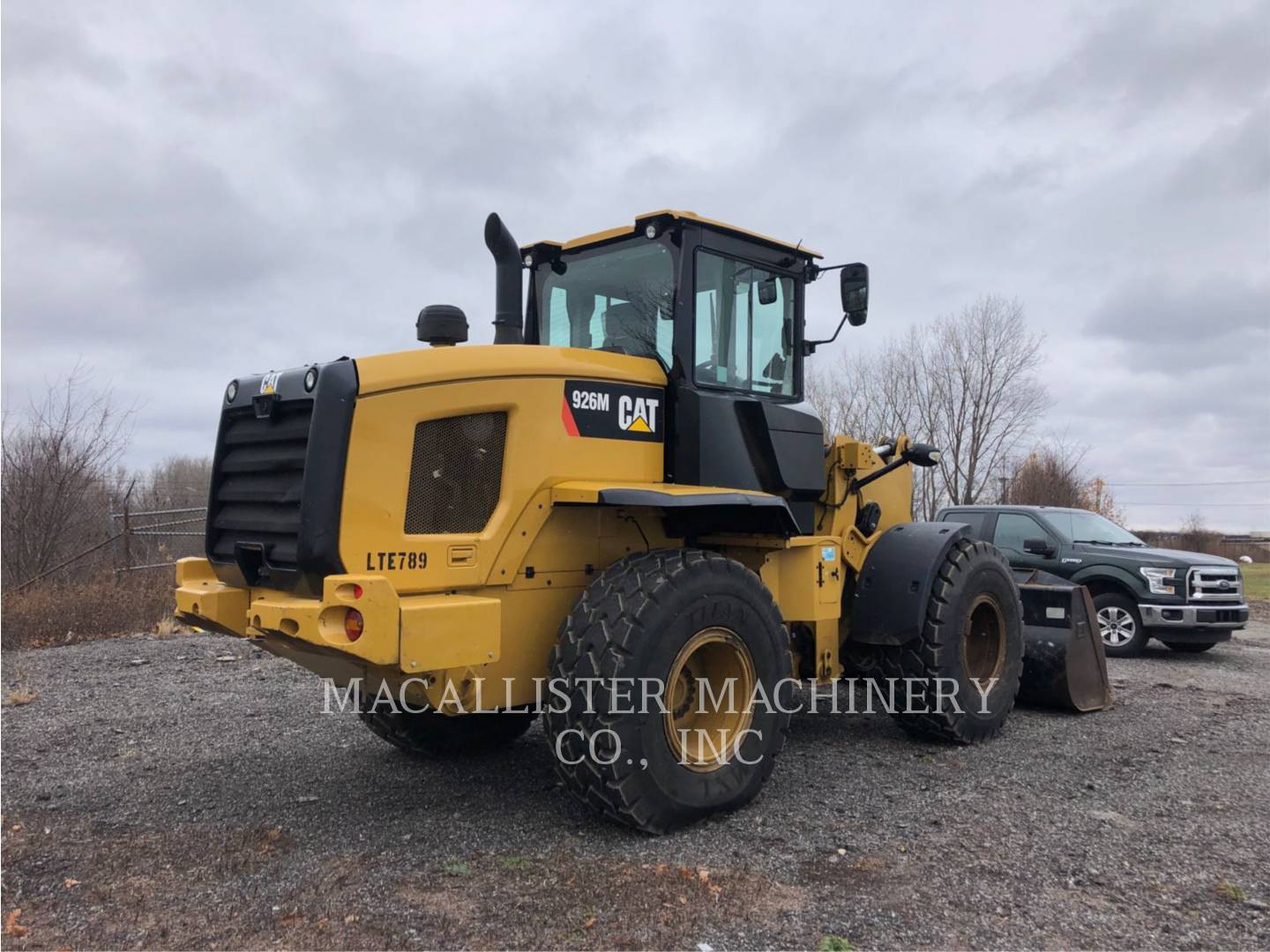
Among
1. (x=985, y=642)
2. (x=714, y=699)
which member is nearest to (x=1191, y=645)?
(x=985, y=642)

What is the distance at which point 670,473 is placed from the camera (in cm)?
516

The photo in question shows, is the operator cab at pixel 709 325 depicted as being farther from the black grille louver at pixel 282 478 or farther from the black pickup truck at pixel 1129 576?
the black pickup truck at pixel 1129 576

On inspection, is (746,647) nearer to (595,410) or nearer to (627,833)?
(627,833)

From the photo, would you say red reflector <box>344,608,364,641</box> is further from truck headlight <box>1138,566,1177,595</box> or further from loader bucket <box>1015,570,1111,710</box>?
truck headlight <box>1138,566,1177,595</box>

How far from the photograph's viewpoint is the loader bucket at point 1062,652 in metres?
7.05

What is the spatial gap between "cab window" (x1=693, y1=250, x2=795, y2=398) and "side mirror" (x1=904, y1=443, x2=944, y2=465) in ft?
4.35

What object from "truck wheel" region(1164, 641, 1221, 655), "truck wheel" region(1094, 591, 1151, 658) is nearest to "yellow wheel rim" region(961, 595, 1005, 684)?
"truck wheel" region(1094, 591, 1151, 658)

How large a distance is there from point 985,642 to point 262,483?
5.00 metres

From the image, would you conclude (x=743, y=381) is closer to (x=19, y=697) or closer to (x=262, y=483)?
(x=262, y=483)

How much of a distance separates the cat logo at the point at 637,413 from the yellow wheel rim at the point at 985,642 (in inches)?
116

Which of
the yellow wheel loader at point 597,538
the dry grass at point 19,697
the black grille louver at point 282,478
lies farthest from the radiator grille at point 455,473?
the dry grass at point 19,697

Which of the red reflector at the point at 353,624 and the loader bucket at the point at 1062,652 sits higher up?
the red reflector at the point at 353,624

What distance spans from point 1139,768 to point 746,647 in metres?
2.73

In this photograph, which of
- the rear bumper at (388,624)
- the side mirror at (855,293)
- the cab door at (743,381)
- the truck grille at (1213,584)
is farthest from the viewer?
the truck grille at (1213,584)
